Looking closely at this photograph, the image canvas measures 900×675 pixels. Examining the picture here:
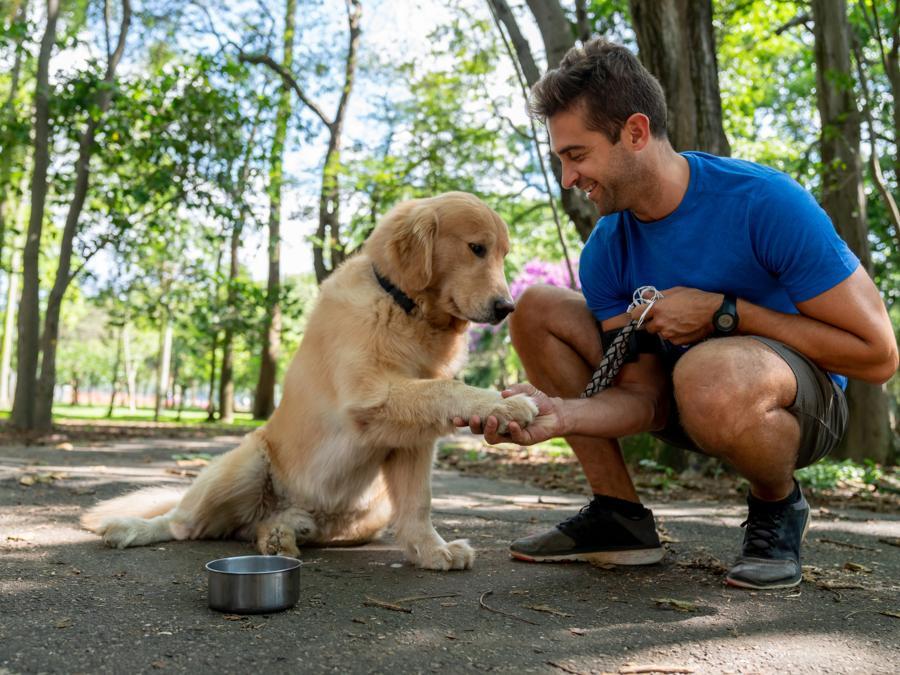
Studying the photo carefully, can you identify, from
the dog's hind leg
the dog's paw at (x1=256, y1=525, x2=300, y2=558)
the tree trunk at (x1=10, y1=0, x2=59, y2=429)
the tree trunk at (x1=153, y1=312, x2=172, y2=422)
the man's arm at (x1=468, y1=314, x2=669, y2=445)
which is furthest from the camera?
the tree trunk at (x1=153, y1=312, x2=172, y2=422)

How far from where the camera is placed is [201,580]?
2.73 meters

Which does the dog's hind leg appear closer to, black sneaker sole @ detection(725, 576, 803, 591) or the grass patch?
black sneaker sole @ detection(725, 576, 803, 591)

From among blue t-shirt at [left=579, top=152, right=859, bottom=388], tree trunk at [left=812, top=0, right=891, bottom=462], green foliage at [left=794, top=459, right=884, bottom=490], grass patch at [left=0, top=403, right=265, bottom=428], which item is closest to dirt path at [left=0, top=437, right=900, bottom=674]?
blue t-shirt at [left=579, top=152, right=859, bottom=388]

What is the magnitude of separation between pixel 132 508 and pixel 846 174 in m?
7.93

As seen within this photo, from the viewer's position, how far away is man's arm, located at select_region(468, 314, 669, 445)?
272 centimetres

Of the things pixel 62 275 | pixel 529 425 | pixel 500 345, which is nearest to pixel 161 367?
pixel 500 345

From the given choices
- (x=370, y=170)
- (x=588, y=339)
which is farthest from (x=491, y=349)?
(x=588, y=339)

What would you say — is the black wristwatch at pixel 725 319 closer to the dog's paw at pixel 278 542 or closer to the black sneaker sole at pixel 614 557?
the black sneaker sole at pixel 614 557

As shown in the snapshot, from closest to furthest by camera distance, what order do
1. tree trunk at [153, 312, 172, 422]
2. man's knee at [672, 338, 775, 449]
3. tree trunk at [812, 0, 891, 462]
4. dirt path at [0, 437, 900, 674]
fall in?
dirt path at [0, 437, 900, 674] < man's knee at [672, 338, 775, 449] < tree trunk at [812, 0, 891, 462] < tree trunk at [153, 312, 172, 422]

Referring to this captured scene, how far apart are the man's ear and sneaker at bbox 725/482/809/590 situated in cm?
140

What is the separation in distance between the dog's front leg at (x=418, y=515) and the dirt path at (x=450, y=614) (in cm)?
8

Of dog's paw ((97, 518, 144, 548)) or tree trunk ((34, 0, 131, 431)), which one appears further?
tree trunk ((34, 0, 131, 431))

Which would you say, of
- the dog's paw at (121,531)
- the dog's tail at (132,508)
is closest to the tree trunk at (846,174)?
the dog's tail at (132,508)

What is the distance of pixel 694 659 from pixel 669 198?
1.73 m
